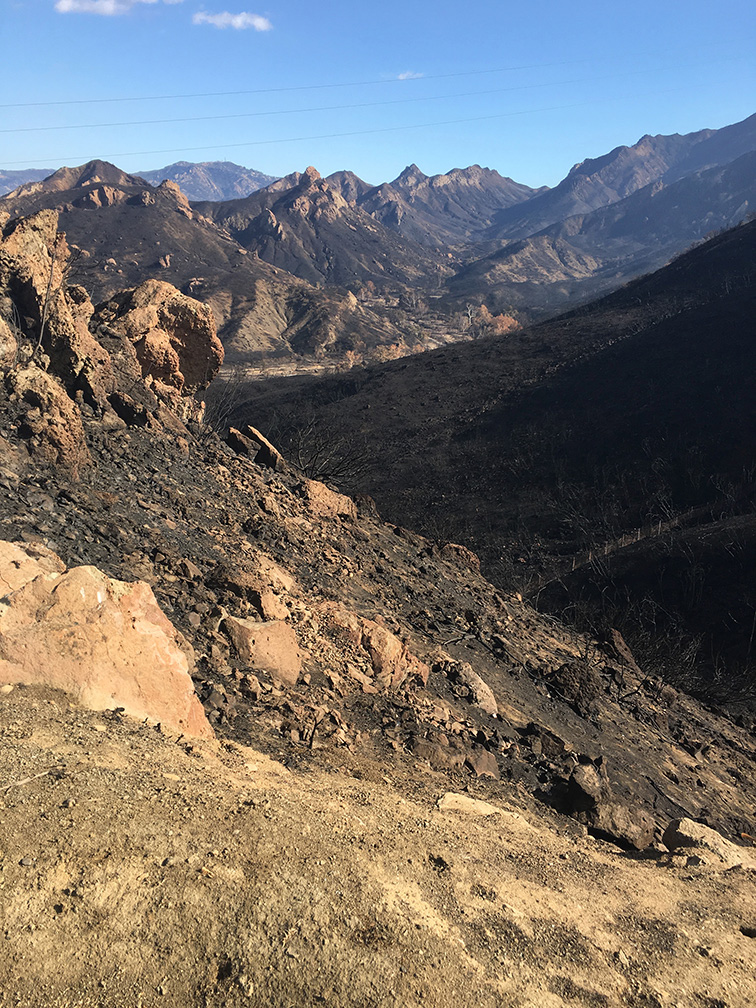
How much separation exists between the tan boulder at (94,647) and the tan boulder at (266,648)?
2.50 ft

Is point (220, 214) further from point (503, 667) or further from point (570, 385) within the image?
point (503, 667)

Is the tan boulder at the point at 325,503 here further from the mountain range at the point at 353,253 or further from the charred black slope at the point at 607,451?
the mountain range at the point at 353,253

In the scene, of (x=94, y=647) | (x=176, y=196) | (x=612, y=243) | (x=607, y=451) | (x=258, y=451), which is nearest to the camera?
(x=94, y=647)

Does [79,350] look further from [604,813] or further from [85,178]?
[85,178]

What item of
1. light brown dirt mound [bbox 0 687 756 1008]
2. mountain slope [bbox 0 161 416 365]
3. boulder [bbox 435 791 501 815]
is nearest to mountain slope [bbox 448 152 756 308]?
mountain slope [bbox 0 161 416 365]

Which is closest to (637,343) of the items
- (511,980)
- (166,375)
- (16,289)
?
(166,375)

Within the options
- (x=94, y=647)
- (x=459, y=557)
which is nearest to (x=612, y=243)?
(x=459, y=557)

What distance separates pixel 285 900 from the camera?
2.92m

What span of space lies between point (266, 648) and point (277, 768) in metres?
1.46

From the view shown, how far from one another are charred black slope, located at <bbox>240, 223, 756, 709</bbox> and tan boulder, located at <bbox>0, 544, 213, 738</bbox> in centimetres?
1116

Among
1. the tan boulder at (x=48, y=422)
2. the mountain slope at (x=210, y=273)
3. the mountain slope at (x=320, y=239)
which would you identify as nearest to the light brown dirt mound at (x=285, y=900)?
the tan boulder at (x=48, y=422)

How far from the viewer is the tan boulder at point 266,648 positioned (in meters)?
5.52

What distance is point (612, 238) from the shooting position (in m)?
176

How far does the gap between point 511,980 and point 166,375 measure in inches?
405
